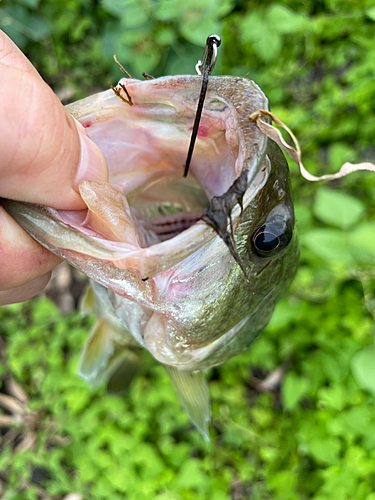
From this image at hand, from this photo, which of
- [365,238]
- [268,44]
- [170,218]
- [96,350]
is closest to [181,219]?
[170,218]

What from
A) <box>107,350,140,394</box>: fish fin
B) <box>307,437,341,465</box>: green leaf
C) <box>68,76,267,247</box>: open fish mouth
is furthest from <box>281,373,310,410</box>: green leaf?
<box>68,76,267,247</box>: open fish mouth

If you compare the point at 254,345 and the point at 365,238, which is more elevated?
the point at 365,238

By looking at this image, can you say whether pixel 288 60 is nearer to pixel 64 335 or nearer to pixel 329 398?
pixel 329 398

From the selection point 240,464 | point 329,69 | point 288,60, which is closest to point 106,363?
point 240,464

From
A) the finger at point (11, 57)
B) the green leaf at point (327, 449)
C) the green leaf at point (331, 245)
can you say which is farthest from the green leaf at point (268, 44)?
the green leaf at point (327, 449)

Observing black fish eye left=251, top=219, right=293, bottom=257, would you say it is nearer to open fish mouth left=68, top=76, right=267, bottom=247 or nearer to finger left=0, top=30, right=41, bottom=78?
open fish mouth left=68, top=76, right=267, bottom=247

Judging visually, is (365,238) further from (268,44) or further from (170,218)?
(268,44)

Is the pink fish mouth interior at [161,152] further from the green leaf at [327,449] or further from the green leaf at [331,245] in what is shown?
the green leaf at [327,449]
